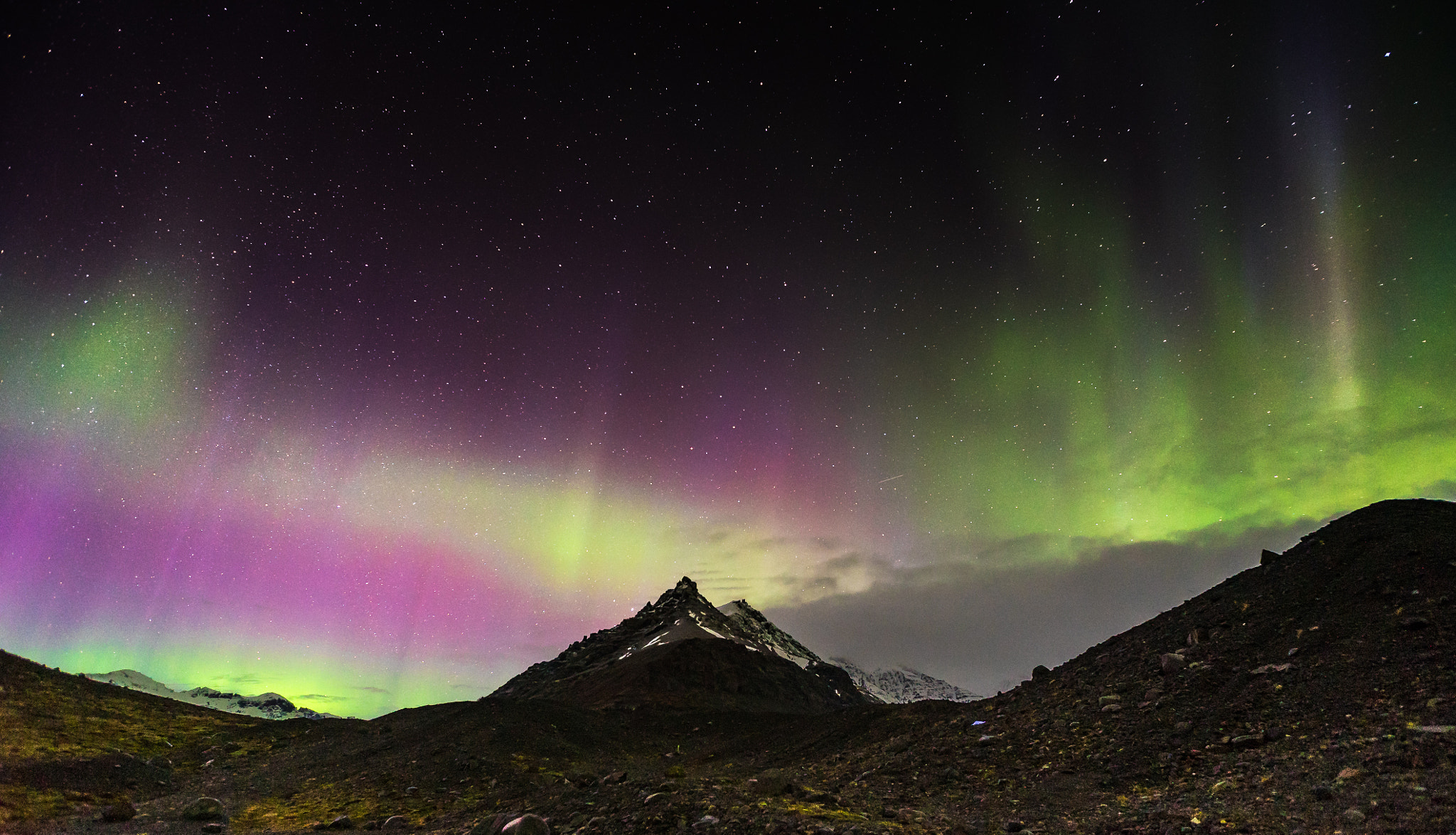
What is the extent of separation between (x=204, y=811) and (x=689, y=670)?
67.0m

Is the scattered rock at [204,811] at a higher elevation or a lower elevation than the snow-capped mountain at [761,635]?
lower

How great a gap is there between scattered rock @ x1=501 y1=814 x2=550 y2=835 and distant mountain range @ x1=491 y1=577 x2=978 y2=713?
67952mm

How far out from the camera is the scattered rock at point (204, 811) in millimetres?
28094

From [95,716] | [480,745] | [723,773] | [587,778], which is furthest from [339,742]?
[587,778]

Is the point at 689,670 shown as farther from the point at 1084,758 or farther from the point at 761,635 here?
the point at 1084,758

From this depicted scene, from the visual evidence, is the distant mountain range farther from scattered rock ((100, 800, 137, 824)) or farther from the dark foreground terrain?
scattered rock ((100, 800, 137, 824))

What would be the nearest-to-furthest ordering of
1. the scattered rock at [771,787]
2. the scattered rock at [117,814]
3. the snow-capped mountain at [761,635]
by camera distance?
the scattered rock at [771,787] → the scattered rock at [117,814] → the snow-capped mountain at [761,635]

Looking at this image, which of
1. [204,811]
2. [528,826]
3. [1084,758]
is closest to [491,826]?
[528,826]

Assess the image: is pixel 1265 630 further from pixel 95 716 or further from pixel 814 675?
pixel 814 675

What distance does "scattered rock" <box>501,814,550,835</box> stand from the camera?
1447 cm

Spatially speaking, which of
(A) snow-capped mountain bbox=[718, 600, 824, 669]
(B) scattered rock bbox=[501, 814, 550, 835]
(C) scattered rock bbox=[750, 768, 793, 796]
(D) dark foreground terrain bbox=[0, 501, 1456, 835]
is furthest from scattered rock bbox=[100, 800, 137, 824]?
(A) snow-capped mountain bbox=[718, 600, 824, 669]

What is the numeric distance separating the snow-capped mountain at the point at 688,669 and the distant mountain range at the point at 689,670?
181 millimetres

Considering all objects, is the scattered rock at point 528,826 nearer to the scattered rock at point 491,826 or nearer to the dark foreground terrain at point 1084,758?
the dark foreground terrain at point 1084,758

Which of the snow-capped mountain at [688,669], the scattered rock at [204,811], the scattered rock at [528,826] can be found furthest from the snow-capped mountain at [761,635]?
the scattered rock at [528,826]
